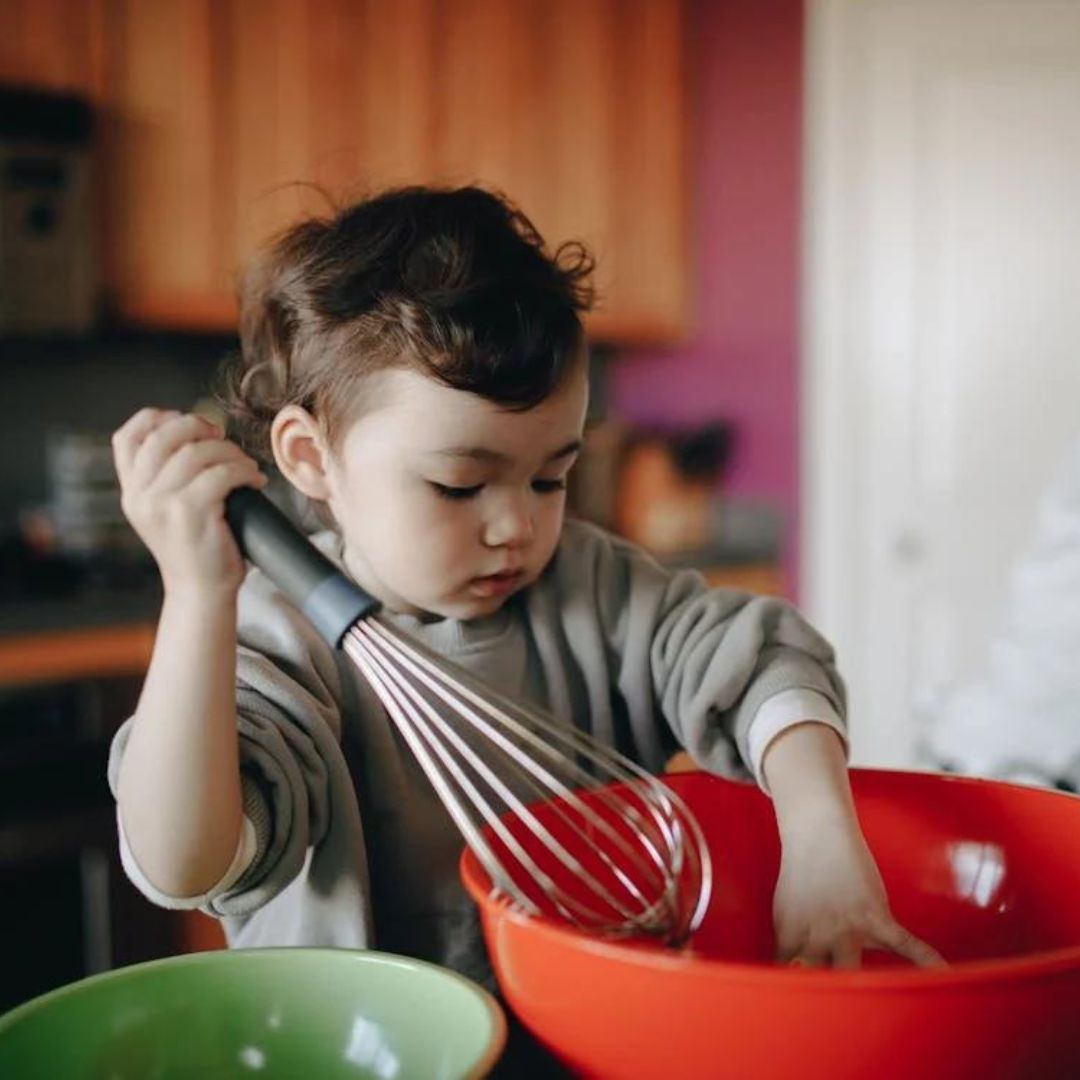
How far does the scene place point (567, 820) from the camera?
60 cm

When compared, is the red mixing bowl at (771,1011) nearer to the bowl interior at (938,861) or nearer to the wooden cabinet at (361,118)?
the bowl interior at (938,861)

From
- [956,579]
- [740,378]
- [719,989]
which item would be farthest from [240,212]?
[719,989]

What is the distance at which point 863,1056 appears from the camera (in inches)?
16.2

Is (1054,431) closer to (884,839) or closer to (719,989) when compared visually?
(884,839)

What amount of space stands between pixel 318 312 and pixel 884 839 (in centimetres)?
36

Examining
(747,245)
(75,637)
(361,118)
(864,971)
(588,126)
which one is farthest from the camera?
(747,245)

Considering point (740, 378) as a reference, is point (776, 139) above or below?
above

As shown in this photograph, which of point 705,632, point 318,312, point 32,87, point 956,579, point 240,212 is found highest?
point 32,87

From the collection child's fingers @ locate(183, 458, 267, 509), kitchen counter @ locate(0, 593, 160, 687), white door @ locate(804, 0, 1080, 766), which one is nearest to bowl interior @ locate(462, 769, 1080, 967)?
child's fingers @ locate(183, 458, 267, 509)

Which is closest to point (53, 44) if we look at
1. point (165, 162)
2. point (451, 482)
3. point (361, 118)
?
point (165, 162)

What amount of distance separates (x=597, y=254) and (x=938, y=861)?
1.67 meters

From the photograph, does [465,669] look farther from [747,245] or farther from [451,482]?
[747,245]

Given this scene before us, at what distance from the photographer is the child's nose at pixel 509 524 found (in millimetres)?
660

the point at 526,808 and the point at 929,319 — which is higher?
the point at 929,319
